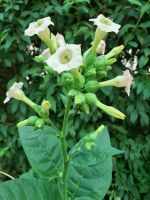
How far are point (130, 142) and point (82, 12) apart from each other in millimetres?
752

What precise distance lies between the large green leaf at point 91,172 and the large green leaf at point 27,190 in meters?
0.08

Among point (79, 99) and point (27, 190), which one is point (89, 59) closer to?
point (79, 99)

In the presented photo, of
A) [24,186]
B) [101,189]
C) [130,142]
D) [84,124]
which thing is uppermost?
[24,186]

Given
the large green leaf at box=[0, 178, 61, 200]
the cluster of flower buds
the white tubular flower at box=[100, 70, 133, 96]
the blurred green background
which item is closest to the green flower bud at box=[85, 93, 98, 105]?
the cluster of flower buds

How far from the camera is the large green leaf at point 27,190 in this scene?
3.20 feet

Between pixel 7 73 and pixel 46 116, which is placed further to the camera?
pixel 7 73

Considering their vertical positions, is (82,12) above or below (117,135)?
above

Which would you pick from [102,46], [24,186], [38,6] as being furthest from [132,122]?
[24,186]

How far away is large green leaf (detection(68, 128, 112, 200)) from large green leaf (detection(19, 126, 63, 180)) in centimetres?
4

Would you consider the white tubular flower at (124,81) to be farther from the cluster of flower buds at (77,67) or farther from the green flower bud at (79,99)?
the green flower bud at (79,99)

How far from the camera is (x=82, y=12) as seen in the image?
7.91 ft

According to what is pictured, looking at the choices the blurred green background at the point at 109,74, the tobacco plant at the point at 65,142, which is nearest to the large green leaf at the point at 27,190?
the tobacco plant at the point at 65,142

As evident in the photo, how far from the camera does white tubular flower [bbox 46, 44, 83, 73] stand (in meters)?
0.91

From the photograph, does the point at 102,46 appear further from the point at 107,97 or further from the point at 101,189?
the point at 107,97
